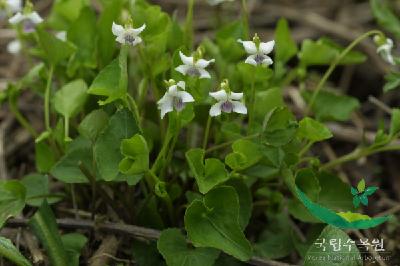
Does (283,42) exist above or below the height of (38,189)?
above

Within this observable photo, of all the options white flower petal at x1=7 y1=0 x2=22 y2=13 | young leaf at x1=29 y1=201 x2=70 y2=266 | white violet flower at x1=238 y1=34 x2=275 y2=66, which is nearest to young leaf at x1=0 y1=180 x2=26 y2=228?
young leaf at x1=29 y1=201 x2=70 y2=266

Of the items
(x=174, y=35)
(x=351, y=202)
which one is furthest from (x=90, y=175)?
(x=351, y=202)

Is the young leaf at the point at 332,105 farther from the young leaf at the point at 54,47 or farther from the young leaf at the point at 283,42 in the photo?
the young leaf at the point at 54,47

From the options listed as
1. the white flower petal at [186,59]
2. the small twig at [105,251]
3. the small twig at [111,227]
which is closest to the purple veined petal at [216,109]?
the white flower petal at [186,59]

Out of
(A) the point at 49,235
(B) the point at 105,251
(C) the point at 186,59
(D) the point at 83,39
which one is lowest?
Result: (B) the point at 105,251

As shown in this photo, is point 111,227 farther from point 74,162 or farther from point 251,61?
point 251,61

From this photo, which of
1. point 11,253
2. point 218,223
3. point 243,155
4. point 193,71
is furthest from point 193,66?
point 11,253
